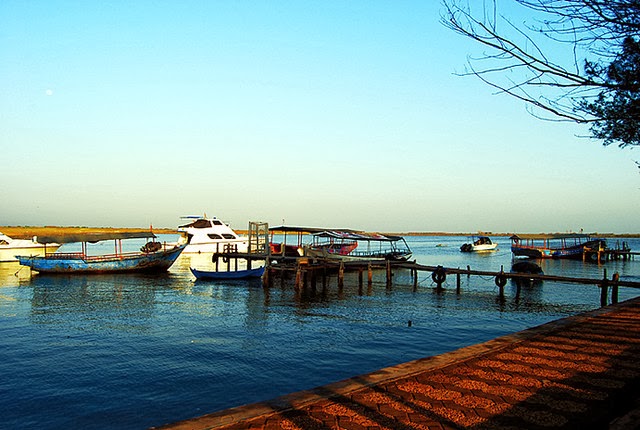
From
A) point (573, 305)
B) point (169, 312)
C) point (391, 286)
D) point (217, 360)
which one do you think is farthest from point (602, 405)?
point (391, 286)

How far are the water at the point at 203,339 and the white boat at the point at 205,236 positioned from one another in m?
26.1

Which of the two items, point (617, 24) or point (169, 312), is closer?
point (617, 24)

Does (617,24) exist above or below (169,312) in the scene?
above

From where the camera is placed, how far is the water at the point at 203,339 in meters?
10.8

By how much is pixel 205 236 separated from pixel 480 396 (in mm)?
55117

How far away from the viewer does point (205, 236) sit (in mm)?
59281

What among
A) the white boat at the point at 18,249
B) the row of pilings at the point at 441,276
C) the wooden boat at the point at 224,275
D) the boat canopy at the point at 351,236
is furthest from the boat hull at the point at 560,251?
the white boat at the point at 18,249

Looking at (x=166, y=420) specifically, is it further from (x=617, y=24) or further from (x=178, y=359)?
(x=617, y=24)

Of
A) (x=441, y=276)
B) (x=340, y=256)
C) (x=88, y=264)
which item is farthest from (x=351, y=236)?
(x=88, y=264)

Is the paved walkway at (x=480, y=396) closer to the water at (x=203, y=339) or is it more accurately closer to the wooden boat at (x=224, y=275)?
the water at (x=203, y=339)

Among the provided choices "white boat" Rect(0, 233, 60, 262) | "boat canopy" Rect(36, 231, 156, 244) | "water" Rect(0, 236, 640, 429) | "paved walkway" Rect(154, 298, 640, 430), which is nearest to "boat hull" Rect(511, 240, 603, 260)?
"water" Rect(0, 236, 640, 429)

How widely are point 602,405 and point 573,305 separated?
885 inches

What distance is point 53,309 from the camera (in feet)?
76.5

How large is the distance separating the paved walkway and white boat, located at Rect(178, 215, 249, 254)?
51.7 metres
